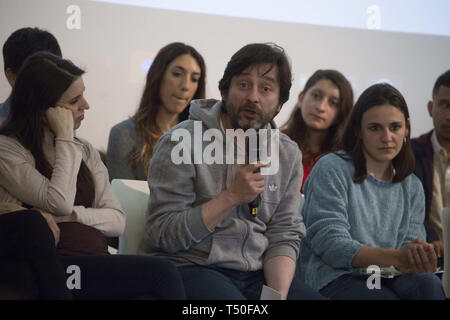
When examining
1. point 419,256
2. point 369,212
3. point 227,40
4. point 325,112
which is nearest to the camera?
point 419,256

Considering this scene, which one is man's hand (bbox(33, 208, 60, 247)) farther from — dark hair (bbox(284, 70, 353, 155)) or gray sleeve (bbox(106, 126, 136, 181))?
dark hair (bbox(284, 70, 353, 155))

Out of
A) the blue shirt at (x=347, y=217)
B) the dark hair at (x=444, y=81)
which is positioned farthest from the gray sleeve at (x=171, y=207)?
the dark hair at (x=444, y=81)

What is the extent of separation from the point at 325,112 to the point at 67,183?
4.77 ft

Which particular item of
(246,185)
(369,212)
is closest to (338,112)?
(369,212)

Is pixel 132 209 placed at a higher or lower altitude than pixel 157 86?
lower

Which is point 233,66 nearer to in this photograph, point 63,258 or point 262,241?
point 262,241

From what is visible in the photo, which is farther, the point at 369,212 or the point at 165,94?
the point at 165,94

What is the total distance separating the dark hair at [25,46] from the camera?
218 cm

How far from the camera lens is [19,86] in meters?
1.90

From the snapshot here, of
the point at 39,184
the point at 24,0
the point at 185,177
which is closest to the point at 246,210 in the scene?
the point at 185,177

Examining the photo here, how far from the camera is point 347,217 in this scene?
209cm

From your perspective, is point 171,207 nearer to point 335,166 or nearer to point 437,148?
point 335,166

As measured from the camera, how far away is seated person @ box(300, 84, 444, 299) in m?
1.97

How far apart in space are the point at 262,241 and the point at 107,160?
0.98m
